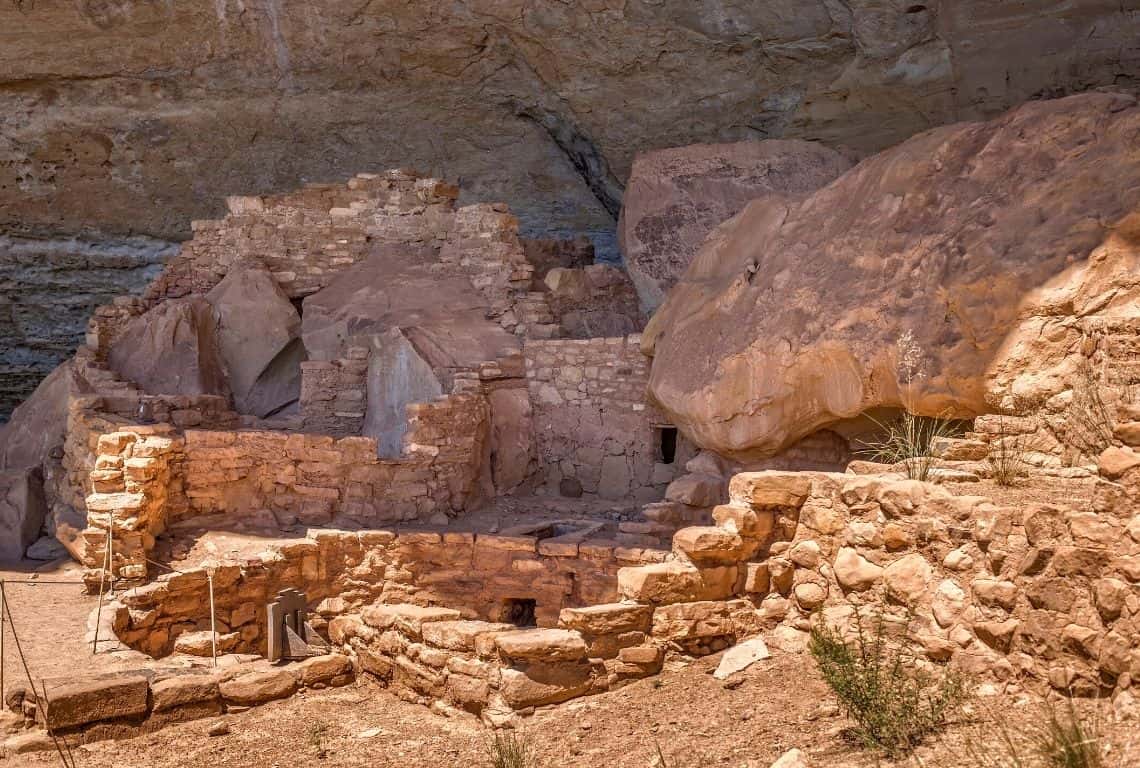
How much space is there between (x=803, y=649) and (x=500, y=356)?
6963 millimetres

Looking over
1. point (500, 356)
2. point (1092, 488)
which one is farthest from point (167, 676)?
point (500, 356)

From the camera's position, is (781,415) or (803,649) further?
(781,415)

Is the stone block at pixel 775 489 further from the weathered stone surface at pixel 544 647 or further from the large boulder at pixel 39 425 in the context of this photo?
the large boulder at pixel 39 425

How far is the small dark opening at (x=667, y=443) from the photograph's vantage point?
11.1 m

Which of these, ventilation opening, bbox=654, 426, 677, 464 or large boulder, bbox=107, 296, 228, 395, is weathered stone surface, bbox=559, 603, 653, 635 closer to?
ventilation opening, bbox=654, 426, 677, 464

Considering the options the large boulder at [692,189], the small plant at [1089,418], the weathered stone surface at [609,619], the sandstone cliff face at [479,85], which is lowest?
the weathered stone surface at [609,619]

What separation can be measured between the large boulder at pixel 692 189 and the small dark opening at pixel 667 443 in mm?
2148

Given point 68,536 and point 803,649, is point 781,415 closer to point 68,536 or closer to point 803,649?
point 803,649

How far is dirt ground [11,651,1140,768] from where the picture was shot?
13.3 ft

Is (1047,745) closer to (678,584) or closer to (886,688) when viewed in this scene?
(886,688)

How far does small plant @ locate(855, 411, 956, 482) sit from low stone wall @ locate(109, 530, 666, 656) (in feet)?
6.34

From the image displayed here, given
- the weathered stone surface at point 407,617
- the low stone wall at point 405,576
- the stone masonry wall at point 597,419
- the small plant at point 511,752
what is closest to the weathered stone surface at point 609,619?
the small plant at point 511,752

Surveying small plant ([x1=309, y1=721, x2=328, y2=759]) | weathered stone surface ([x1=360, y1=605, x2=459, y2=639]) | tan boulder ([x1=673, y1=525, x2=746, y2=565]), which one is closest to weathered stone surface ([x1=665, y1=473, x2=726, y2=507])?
weathered stone surface ([x1=360, y1=605, x2=459, y2=639])

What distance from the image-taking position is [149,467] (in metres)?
8.98
